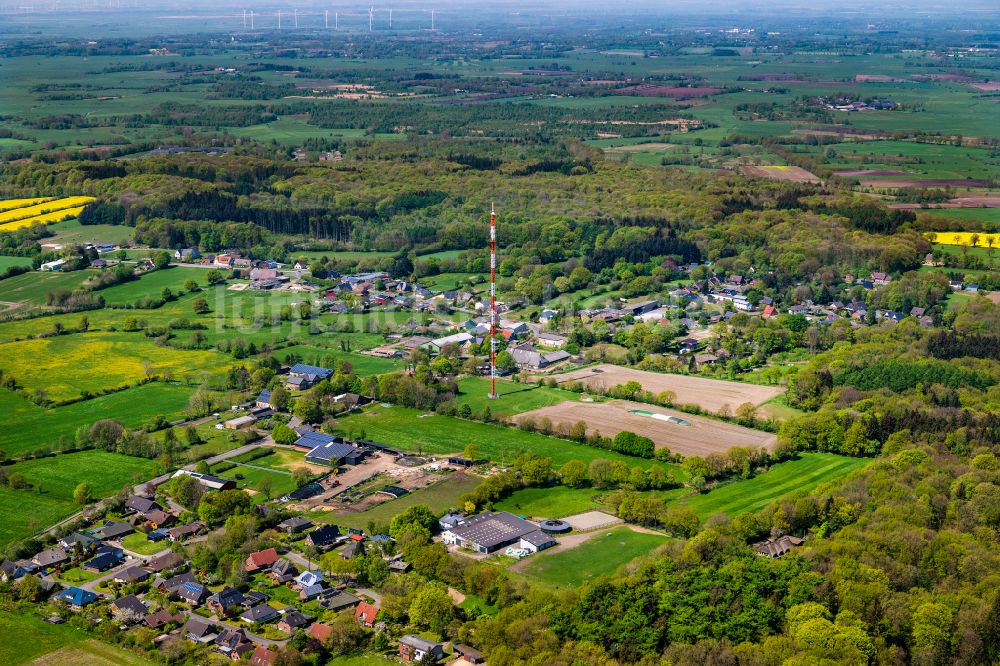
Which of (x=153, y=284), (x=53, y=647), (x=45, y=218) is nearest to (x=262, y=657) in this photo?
(x=53, y=647)

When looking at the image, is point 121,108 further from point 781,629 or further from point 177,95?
point 781,629

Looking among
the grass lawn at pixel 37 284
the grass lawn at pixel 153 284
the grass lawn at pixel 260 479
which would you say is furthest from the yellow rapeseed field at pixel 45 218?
the grass lawn at pixel 260 479

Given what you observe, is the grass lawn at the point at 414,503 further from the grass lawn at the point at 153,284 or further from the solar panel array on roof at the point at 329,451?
the grass lawn at the point at 153,284

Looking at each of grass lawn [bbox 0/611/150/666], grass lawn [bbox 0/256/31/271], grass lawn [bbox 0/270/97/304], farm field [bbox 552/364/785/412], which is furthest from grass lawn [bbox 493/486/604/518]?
grass lawn [bbox 0/256/31/271]

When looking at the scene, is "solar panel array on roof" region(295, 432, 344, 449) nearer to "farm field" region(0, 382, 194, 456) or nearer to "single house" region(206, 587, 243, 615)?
"farm field" region(0, 382, 194, 456)

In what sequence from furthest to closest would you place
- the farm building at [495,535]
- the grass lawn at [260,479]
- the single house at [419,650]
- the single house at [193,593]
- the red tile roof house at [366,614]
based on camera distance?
the grass lawn at [260,479] < the farm building at [495,535] < the single house at [193,593] < the red tile roof house at [366,614] < the single house at [419,650]

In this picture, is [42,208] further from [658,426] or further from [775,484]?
[775,484]
